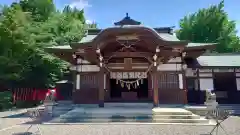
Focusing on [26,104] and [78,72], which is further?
[26,104]

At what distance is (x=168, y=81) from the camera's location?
1273cm

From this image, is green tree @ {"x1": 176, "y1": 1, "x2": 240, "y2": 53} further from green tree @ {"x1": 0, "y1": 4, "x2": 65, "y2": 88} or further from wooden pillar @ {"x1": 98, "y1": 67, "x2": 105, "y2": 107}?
wooden pillar @ {"x1": 98, "y1": 67, "x2": 105, "y2": 107}

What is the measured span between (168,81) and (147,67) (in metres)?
1.70

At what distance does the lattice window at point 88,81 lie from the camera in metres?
12.9

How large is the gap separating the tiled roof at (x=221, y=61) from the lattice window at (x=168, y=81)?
2.67m

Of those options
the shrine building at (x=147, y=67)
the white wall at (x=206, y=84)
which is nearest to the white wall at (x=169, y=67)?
the shrine building at (x=147, y=67)

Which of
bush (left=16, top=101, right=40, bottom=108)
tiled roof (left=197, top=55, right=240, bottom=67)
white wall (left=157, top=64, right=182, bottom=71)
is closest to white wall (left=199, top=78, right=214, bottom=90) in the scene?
tiled roof (left=197, top=55, right=240, bottom=67)

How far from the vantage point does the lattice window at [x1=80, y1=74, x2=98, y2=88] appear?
12.9 metres

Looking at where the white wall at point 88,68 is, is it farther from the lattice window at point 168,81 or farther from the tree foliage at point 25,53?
the tree foliage at point 25,53

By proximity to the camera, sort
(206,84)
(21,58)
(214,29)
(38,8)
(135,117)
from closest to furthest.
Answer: (135,117)
(206,84)
(21,58)
(38,8)
(214,29)

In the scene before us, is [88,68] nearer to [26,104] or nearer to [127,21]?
[127,21]

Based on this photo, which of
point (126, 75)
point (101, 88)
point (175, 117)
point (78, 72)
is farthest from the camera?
point (78, 72)

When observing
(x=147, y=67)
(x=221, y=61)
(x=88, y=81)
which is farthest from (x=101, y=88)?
(x=221, y=61)

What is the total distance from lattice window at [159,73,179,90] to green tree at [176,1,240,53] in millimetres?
19517
